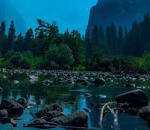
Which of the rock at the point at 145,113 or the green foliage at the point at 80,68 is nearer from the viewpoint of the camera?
the rock at the point at 145,113

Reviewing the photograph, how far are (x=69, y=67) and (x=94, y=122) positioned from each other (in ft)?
152

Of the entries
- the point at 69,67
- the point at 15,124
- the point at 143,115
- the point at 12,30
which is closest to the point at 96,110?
the point at 143,115

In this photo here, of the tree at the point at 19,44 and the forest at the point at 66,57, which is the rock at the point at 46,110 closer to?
the forest at the point at 66,57

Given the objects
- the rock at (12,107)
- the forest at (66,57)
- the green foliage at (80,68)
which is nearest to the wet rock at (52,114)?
the rock at (12,107)

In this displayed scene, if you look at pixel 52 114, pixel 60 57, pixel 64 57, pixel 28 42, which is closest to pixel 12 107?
pixel 52 114

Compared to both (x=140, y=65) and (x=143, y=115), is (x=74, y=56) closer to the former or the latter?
(x=140, y=65)

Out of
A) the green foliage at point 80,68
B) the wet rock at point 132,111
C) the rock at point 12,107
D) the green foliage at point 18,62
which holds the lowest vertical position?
the wet rock at point 132,111

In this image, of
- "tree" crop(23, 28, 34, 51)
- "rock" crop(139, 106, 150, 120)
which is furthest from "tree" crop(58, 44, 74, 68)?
"rock" crop(139, 106, 150, 120)

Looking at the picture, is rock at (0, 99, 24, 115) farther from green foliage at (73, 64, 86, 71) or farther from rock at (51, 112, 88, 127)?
green foliage at (73, 64, 86, 71)

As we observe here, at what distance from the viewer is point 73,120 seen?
5953 mm

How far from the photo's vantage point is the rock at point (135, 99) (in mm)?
8852

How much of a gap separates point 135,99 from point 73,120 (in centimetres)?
384

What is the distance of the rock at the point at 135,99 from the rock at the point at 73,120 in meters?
3.36

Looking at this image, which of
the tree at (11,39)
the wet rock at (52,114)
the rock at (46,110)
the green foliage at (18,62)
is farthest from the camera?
the tree at (11,39)
